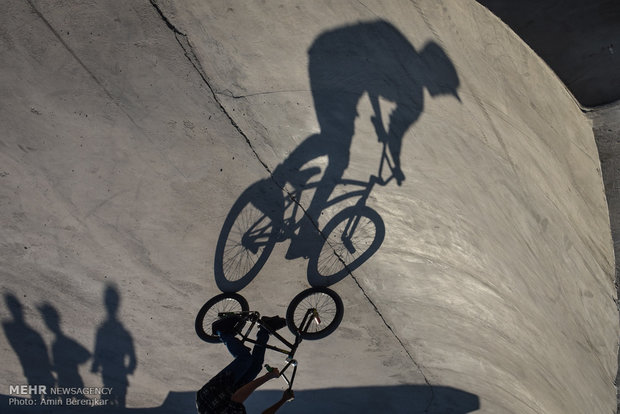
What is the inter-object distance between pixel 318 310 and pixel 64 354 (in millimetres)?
3995

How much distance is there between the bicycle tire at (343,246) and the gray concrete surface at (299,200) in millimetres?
140

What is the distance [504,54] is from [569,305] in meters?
3.94

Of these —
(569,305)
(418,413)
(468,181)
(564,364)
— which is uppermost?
(468,181)

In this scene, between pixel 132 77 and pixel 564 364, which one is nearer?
pixel 132 77

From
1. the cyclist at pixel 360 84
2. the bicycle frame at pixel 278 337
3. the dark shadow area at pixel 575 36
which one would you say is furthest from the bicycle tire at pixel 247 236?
the dark shadow area at pixel 575 36

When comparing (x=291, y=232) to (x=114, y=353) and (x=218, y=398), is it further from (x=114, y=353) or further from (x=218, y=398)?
(x=114, y=353)

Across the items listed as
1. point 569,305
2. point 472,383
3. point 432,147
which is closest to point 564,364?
point 569,305

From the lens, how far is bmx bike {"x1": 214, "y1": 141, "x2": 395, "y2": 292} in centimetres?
653

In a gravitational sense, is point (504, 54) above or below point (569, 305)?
above

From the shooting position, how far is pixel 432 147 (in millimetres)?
6523

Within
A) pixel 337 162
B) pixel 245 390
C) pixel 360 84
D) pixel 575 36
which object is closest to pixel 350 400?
pixel 245 390

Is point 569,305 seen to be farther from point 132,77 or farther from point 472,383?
point 132,77

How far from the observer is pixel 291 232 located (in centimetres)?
660

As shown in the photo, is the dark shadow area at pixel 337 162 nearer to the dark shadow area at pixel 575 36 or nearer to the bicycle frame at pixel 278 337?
the bicycle frame at pixel 278 337
